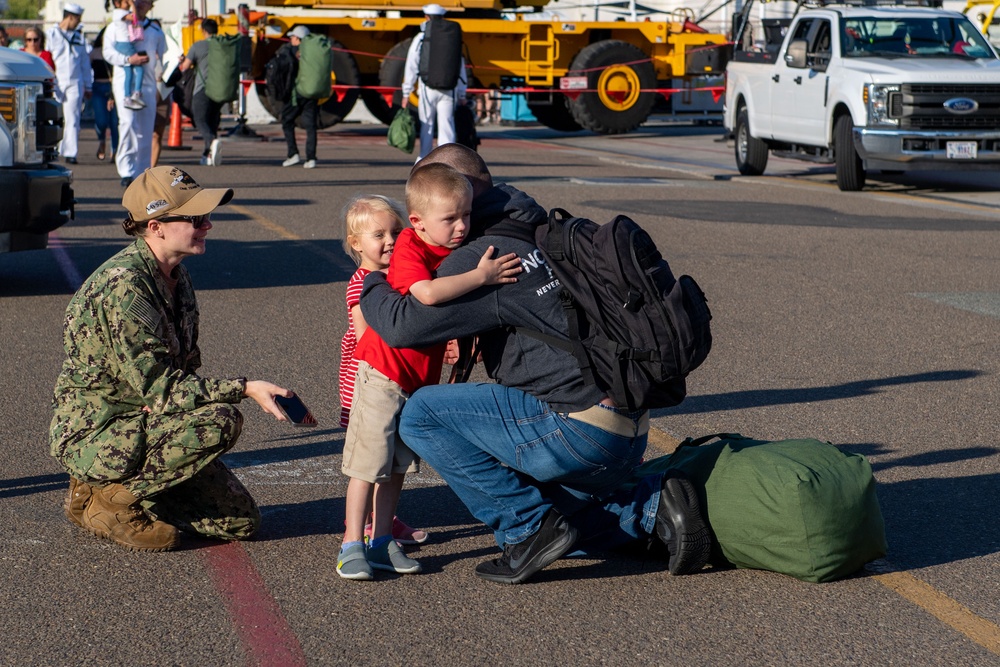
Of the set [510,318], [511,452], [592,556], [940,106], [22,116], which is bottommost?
[592,556]

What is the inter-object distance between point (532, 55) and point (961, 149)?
39.7 ft

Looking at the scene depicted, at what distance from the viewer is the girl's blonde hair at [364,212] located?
460cm

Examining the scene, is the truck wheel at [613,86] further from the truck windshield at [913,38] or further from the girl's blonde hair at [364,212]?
the girl's blonde hair at [364,212]

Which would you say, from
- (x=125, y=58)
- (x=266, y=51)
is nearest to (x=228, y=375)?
(x=125, y=58)

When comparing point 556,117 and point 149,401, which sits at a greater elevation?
point 556,117

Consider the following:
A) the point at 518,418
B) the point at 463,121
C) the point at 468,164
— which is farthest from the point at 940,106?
the point at 518,418

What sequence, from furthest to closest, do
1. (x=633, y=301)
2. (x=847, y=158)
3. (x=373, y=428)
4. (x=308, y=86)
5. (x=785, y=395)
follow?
(x=308, y=86) < (x=847, y=158) < (x=785, y=395) < (x=373, y=428) < (x=633, y=301)

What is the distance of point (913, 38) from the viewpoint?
16.3 m

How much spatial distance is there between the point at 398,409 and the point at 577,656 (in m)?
0.97

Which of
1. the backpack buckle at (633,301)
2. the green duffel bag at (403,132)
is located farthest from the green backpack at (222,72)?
the backpack buckle at (633,301)

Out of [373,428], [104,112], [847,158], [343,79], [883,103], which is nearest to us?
[373,428]

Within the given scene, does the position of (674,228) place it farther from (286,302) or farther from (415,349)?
(415,349)

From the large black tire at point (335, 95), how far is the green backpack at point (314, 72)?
18.4ft

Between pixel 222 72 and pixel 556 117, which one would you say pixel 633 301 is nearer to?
pixel 222 72
